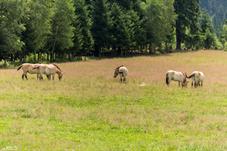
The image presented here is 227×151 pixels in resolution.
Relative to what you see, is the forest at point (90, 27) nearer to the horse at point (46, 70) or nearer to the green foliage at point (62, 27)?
the green foliage at point (62, 27)

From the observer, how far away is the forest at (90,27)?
68944mm

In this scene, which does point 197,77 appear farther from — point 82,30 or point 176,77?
point 82,30

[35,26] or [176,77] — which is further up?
[35,26]

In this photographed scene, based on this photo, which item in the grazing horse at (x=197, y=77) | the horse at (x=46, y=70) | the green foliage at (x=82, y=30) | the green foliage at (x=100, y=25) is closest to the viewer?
the horse at (x=46, y=70)

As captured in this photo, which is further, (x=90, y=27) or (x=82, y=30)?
(x=90, y=27)

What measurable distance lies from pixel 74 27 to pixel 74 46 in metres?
3.48

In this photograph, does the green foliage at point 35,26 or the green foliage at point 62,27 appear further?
the green foliage at point 62,27

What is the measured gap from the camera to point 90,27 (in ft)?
301

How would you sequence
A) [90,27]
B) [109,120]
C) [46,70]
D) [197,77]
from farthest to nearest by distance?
[90,27] → [197,77] → [46,70] → [109,120]

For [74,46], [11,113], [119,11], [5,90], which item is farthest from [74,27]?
[11,113]

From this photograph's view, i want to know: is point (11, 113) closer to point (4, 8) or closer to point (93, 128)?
point (93, 128)

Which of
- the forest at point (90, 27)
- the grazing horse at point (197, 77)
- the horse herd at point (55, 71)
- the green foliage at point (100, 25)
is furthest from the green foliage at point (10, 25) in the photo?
the grazing horse at point (197, 77)

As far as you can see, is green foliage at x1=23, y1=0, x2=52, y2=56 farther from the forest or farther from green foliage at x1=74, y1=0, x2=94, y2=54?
green foliage at x1=74, y1=0, x2=94, y2=54

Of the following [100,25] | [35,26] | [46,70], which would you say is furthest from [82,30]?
[46,70]
